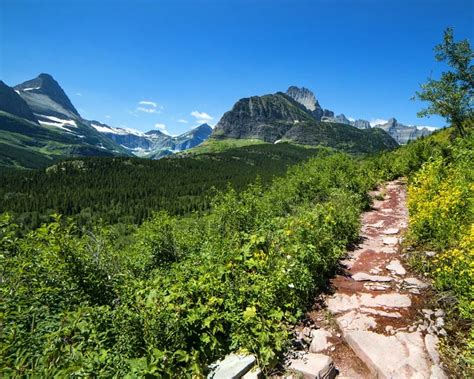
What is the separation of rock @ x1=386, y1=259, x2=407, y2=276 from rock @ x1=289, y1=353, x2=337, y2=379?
14.3ft

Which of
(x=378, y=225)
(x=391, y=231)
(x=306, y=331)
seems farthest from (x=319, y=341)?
(x=378, y=225)

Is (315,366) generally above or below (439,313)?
below

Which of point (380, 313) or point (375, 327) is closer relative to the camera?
point (375, 327)

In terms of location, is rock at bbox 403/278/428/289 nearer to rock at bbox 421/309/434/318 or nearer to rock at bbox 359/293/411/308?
rock at bbox 359/293/411/308

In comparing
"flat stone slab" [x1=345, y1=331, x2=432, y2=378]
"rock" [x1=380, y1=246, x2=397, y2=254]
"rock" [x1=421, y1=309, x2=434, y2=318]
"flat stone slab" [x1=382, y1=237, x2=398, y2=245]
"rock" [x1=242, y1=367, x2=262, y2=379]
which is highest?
"flat stone slab" [x1=382, y1=237, x2=398, y2=245]

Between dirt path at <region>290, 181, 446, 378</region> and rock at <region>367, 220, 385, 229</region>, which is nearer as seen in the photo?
dirt path at <region>290, 181, 446, 378</region>

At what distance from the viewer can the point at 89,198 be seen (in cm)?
17638

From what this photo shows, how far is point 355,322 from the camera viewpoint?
6414 millimetres

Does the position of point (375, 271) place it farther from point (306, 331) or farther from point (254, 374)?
point (254, 374)

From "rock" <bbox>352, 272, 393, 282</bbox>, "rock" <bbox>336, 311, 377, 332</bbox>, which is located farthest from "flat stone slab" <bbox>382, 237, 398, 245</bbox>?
"rock" <bbox>336, 311, 377, 332</bbox>

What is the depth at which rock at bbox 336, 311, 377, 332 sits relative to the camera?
625cm

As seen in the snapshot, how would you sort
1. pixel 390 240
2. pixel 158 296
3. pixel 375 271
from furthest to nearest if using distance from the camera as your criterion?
pixel 390 240 < pixel 375 271 < pixel 158 296

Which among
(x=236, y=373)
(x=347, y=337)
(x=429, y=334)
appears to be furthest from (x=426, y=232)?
(x=236, y=373)

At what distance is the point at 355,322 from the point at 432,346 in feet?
4.62
